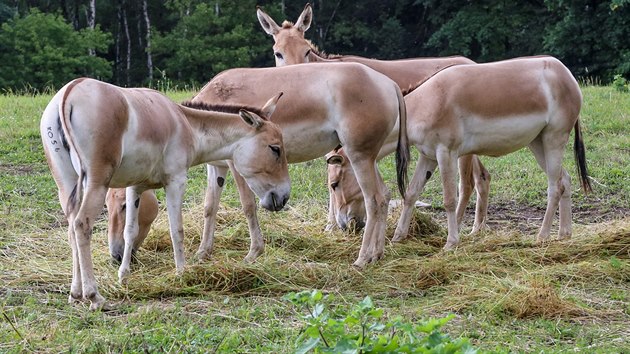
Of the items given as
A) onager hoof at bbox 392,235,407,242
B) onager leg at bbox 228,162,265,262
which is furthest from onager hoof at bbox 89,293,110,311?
onager hoof at bbox 392,235,407,242

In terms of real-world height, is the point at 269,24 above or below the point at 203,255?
above

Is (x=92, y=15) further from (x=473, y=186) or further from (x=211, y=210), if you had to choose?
(x=211, y=210)

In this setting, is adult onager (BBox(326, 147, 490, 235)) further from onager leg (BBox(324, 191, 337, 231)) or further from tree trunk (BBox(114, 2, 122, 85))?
tree trunk (BBox(114, 2, 122, 85))

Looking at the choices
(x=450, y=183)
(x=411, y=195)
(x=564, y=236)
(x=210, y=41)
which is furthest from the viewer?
(x=210, y=41)

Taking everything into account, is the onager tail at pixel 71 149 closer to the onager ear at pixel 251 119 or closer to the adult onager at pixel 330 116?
the onager ear at pixel 251 119

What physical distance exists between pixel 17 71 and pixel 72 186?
30591mm

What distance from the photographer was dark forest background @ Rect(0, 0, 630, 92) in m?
32.3

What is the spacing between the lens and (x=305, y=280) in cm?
718

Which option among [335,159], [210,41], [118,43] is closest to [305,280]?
[335,159]

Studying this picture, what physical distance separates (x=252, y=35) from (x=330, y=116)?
31.3 metres

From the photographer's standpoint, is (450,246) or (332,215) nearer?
(450,246)

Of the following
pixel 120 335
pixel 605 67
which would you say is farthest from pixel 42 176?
pixel 605 67

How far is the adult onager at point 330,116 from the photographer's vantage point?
7.87 meters

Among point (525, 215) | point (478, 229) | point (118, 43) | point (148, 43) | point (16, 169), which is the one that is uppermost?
point (478, 229)
